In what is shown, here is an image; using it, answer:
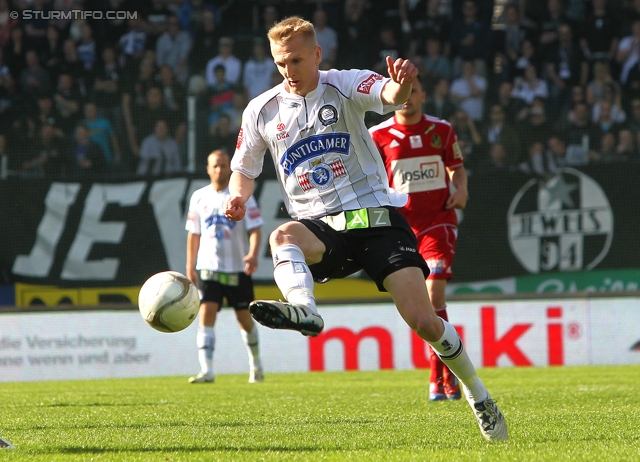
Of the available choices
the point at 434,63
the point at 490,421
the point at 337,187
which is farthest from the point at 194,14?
the point at 490,421

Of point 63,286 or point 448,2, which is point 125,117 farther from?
point 448,2

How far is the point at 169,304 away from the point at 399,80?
1713mm

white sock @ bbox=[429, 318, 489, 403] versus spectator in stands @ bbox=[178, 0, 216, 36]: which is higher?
spectator in stands @ bbox=[178, 0, 216, 36]

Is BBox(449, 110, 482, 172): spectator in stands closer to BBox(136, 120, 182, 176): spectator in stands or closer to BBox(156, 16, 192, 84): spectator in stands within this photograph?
BBox(136, 120, 182, 176): spectator in stands

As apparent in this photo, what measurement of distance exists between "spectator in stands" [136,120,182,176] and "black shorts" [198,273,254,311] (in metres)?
4.14

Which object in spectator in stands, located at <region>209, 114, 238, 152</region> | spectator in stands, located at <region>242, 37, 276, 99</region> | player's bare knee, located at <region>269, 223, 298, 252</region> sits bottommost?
player's bare knee, located at <region>269, 223, 298, 252</region>

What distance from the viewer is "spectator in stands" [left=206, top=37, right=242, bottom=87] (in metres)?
15.1

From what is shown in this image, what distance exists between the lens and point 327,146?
4734 mm

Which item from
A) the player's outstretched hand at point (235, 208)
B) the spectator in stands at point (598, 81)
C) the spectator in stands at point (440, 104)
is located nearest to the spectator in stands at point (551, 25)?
the spectator in stands at point (598, 81)

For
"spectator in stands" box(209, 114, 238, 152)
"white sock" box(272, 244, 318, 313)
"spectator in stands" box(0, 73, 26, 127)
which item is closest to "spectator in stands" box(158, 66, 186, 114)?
"spectator in stands" box(209, 114, 238, 152)

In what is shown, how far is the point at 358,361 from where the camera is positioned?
1219 cm

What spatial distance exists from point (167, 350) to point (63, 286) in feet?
6.93

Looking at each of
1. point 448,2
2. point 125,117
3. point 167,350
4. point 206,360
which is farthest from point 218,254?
point 448,2

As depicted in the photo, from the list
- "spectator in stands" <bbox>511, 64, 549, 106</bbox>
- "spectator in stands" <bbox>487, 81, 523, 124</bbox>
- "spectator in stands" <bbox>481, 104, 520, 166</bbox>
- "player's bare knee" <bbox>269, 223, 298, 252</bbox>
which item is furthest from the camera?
"spectator in stands" <bbox>511, 64, 549, 106</bbox>
